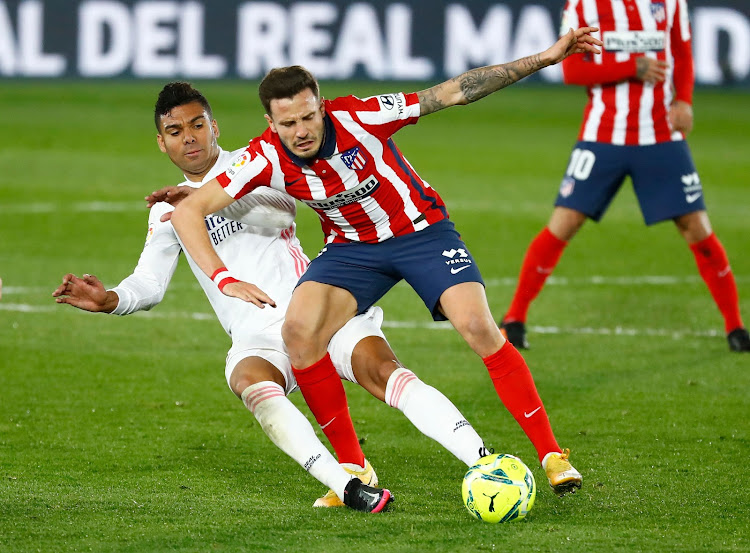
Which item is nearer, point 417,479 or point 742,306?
point 417,479

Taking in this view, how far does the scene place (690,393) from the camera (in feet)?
21.2

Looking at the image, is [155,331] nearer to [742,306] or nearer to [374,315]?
[374,315]

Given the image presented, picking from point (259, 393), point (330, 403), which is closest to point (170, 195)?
point (259, 393)

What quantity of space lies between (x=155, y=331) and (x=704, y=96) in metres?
16.8

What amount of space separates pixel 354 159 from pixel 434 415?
1.03m

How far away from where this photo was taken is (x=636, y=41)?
7453 mm

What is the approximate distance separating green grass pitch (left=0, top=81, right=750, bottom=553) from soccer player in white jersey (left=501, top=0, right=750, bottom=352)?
1.97 feet

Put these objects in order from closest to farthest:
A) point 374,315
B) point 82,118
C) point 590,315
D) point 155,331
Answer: point 374,315, point 155,331, point 590,315, point 82,118

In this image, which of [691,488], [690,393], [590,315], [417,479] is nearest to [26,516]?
A: [417,479]

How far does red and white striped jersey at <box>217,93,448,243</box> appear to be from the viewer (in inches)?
185

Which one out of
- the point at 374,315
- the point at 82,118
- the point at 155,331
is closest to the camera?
the point at 374,315

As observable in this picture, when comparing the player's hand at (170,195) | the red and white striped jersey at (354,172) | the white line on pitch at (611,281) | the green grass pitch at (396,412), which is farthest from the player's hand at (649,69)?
the player's hand at (170,195)

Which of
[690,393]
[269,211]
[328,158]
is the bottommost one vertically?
[690,393]

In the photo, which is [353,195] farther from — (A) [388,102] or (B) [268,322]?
(B) [268,322]
